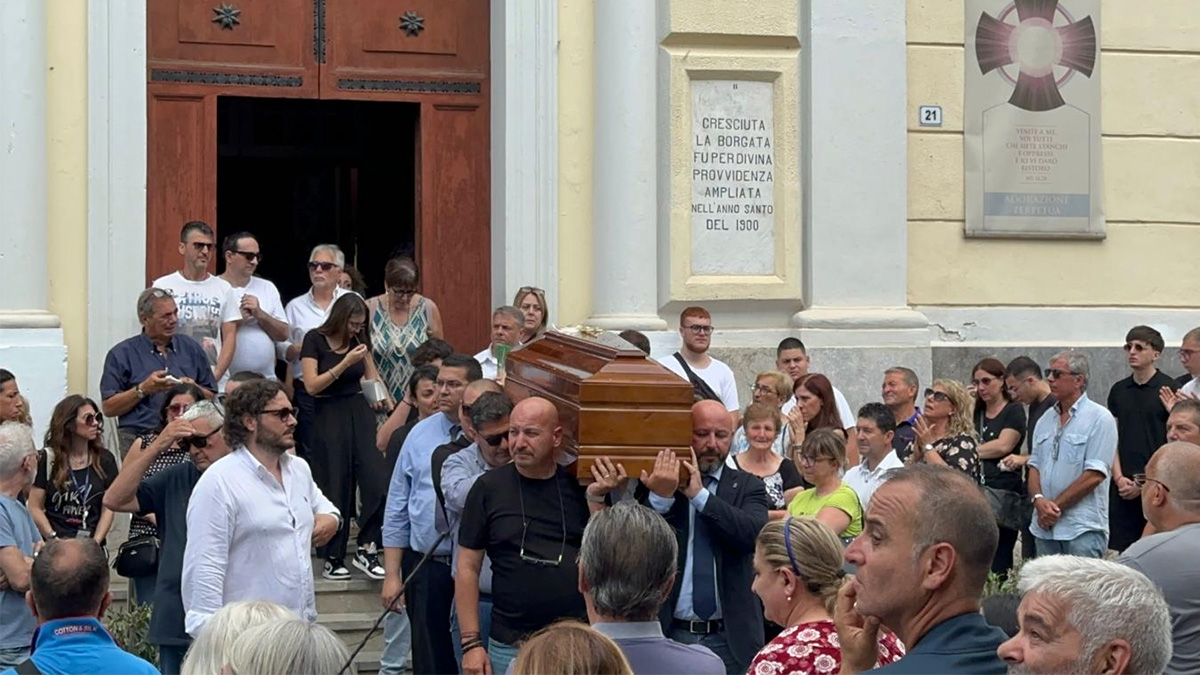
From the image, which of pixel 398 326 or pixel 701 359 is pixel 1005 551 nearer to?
pixel 701 359

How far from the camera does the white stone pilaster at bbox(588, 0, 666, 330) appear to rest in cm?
1209

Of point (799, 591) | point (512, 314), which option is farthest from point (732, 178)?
point (799, 591)

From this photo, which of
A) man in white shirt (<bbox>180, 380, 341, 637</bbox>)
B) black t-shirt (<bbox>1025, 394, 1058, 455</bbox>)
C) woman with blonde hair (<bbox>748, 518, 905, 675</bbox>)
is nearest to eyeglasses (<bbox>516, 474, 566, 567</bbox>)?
man in white shirt (<bbox>180, 380, 341, 637</bbox>)

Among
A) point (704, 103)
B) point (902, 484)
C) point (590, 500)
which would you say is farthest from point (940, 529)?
point (704, 103)

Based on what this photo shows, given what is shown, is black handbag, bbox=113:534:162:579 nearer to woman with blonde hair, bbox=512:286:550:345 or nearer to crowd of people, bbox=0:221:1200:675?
crowd of people, bbox=0:221:1200:675

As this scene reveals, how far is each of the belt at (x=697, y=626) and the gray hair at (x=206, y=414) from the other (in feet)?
6.54

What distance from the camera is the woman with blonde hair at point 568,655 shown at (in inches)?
147

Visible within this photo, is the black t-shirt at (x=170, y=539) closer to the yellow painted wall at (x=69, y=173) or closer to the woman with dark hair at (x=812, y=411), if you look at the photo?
the woman with dark hair at (x=812, y=411)

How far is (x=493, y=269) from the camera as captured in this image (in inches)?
496

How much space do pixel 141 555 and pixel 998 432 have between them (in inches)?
201

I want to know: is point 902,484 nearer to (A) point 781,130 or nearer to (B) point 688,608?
(B) point 688,608

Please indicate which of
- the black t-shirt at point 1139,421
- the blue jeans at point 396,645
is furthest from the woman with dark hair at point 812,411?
the blue jeans at point 396,645

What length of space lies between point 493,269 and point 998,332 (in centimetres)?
352

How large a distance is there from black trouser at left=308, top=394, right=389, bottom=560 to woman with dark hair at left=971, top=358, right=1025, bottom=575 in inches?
133
